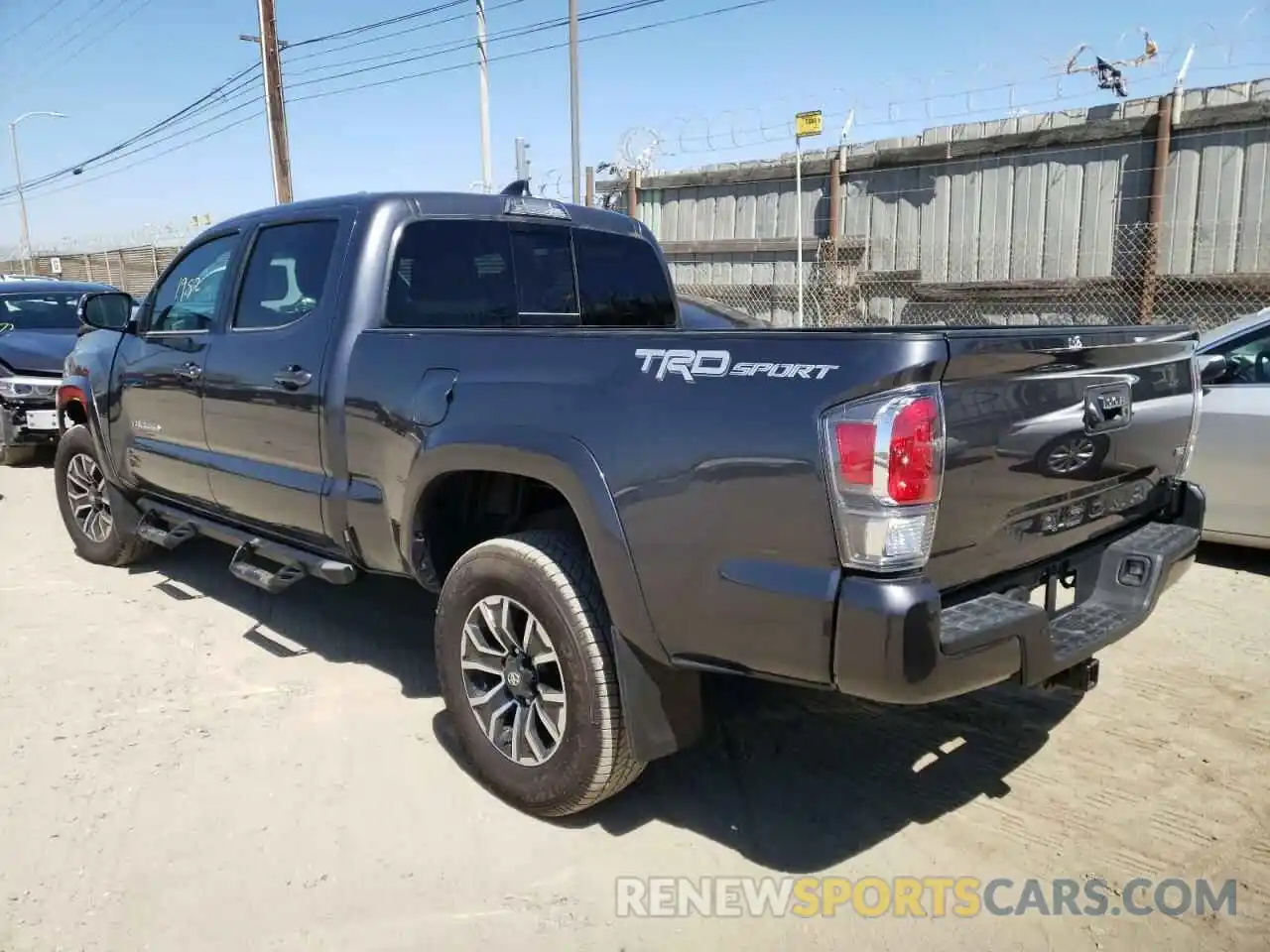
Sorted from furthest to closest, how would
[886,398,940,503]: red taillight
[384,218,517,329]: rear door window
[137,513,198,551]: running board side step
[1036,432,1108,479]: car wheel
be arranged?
[137,513,198,551]: running board side step → [384,218,517,329]: rear door window → [1036,432,1108,479]: car wheel → [886,398,940,503]: red taillight

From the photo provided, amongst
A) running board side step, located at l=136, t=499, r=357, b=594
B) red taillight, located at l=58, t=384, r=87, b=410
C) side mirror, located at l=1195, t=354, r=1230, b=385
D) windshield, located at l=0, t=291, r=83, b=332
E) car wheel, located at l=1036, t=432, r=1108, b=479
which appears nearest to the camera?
car wheel, located at l=1036, t=432, r=1108, b=479

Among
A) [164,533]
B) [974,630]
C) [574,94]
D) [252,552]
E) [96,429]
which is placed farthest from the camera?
[574,94]

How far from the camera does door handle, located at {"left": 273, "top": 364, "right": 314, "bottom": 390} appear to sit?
3.76 m

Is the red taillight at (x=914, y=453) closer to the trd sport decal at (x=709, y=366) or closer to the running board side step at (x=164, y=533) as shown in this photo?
the trd sport decal at (x=709, y=366)

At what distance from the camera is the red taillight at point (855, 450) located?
2178 millimetres

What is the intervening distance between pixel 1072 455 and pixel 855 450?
2.80 feet

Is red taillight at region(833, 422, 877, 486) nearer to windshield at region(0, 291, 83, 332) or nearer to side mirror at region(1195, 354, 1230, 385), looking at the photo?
side mirror at region(1195, 354, 1230, 385)

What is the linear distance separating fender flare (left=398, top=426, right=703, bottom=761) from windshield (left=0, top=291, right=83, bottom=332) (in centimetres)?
949

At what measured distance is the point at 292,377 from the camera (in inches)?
150

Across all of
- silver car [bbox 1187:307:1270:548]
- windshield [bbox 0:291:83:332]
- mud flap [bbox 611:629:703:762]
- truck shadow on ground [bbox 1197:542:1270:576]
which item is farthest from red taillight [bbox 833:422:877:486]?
windshield [bbox 0:291:83:332]

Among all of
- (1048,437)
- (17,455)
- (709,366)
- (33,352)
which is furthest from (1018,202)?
(17,455)

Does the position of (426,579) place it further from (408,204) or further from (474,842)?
(408,204)

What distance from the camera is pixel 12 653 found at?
4.62 metres

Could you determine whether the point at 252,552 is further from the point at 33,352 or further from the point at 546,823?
the point at 33,352
